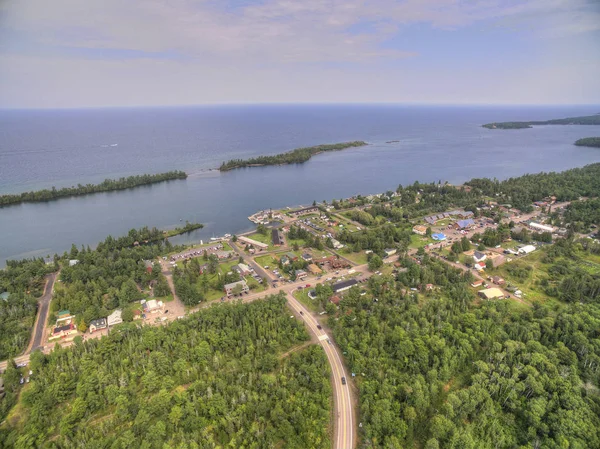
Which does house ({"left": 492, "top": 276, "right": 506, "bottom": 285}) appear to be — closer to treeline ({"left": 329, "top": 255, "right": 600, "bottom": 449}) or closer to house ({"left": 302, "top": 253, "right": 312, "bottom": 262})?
treeline ({"left": 329, "top": 255, "right": 600, "bottom": 449})

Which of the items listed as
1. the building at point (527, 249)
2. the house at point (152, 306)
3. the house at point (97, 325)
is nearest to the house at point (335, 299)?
the house at point (152, 306)

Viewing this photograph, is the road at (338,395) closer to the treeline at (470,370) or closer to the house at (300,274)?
the treeline at (470,370)

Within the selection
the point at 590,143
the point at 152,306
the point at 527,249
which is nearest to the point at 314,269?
the point at 152,306

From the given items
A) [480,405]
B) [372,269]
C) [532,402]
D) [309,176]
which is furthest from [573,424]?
[309,176]

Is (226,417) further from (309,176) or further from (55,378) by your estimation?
(309,176)

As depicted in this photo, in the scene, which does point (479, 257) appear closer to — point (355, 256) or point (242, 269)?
point (355, 256)

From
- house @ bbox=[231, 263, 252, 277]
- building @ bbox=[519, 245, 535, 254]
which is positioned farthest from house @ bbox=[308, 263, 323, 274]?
building @ bbox=[519, 245, 535, 254]
